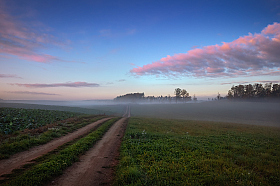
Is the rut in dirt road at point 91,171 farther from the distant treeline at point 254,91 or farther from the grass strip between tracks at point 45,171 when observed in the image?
the distant treeline at point 254,91

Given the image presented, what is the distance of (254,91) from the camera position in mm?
116188

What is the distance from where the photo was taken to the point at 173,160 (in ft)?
32.2

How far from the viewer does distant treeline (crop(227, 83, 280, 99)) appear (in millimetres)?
105312

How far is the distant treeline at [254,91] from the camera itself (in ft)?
346

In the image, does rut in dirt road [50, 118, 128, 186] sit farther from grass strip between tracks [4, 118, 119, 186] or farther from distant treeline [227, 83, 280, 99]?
distant treeline [227, 83, 280, 99]

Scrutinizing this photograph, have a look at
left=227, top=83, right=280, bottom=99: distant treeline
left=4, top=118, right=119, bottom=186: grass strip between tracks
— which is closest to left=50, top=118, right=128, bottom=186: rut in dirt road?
left=4, top=118, right=119, bottom=186: grass strip between tracks

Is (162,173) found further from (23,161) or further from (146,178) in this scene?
(23,161)

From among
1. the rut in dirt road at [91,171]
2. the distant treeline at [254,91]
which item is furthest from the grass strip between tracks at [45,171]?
the distant treeline at [254,91]

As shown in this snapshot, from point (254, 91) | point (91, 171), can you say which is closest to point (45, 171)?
→ point (91, 171)

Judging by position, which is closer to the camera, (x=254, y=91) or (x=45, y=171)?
(x=45, y=171)

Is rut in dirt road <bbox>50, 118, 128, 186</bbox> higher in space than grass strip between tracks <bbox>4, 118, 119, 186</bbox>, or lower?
lower

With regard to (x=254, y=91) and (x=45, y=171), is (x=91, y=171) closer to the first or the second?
(x=45, y=171)

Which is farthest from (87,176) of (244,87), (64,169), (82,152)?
(244,87)

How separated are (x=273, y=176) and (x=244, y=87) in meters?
145
